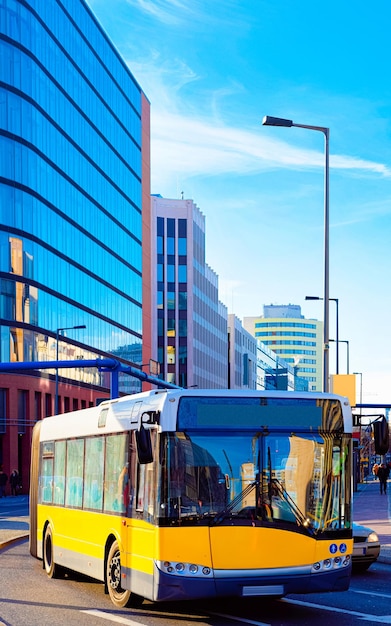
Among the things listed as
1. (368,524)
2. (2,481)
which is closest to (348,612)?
(368,524)

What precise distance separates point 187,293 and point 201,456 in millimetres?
107806

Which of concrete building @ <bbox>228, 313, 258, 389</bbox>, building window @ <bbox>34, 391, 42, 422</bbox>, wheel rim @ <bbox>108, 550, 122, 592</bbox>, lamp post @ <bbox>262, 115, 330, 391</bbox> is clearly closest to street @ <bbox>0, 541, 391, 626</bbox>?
wheel rim @ <bbox>108, 550, 122, 592</bbox>

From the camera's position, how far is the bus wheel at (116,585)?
1359 centimetres

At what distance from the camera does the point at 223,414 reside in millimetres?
12711

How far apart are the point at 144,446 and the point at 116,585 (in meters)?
2.86

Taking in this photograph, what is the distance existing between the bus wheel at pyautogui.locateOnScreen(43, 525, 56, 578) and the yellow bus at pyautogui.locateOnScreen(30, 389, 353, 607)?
16.8 ft

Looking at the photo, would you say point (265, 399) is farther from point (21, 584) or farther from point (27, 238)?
point (27, 238)

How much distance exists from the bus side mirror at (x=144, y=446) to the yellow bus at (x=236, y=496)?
0.04ft

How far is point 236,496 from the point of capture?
12.4m

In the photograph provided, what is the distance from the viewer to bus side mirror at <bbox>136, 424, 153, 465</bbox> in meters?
12.1

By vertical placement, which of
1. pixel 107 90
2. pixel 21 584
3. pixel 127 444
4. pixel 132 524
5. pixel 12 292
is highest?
pixel 107 90

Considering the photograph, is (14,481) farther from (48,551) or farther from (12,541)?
(48,551)

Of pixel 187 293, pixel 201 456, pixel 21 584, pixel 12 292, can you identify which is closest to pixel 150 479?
pixel 201 456

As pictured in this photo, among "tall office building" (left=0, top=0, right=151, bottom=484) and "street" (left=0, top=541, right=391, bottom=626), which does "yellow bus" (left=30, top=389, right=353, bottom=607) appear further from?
"tall office building" (left=0, top=0, right=151, bottom=484)
